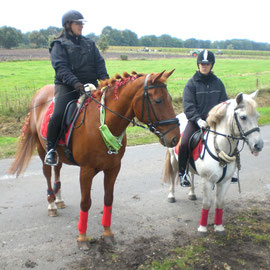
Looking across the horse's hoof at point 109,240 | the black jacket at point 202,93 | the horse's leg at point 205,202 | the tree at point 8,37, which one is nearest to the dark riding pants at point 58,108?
the horse's hoof at point 109,240

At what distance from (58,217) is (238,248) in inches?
116

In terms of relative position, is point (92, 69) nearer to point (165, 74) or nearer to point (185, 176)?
point (165, 74)

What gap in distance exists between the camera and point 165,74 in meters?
3.42

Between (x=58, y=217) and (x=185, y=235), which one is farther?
(x=58, y=217)

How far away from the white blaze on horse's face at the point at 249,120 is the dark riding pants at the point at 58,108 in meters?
2.35

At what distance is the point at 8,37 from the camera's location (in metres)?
69.8

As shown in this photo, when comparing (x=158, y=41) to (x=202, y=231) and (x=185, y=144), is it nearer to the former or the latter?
(x=185, y=144)

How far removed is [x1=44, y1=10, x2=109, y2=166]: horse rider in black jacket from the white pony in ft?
6.43

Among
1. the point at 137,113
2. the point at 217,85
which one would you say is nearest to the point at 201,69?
the point at 217,85

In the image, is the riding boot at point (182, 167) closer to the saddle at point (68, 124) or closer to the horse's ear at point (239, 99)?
the horse's ear at point (239, 99)

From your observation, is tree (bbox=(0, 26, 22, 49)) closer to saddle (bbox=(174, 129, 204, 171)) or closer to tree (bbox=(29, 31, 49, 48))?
tree (bbox=(29, 31, 49, 48))

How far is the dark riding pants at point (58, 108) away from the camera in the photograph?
408 cm

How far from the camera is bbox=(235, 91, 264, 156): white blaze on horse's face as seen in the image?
3619 millimetres

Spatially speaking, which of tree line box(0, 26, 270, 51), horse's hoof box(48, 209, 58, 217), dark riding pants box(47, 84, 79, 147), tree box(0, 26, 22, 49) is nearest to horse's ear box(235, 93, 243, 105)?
dark riding pants box(47, 84, 79, 147)
